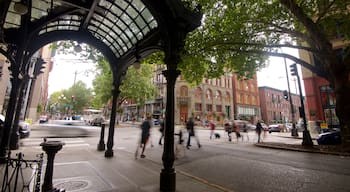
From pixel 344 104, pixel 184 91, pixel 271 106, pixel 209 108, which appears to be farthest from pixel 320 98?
pixel 271 106

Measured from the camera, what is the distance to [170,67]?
15.4 ft

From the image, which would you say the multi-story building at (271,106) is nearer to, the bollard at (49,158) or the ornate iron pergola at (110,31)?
the ornate iron pergola at (110,31)

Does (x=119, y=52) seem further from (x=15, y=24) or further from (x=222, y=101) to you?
(x=222, y=101)

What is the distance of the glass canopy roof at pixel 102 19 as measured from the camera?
5680 mm

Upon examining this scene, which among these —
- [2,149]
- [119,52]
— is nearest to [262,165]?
[119,52]

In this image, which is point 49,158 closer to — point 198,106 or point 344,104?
point 344,104

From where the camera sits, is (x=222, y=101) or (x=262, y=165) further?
(x=222, y=101)

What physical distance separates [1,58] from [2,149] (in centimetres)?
Answer: 2203

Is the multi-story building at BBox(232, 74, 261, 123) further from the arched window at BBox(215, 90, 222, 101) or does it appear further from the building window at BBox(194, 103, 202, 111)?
the building window at BBox(194, 103, 202, 111)

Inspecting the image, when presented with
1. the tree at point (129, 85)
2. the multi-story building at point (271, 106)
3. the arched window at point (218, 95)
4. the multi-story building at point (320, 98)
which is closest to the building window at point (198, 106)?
the arched window at point (218, 95)

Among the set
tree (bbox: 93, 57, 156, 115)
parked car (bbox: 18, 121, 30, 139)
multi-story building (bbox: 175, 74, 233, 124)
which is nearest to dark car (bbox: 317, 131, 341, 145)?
parked car (bbox: 18, 121, 30, 139)

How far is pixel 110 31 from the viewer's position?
7477 mm

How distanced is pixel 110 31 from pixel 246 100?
54.2 meters

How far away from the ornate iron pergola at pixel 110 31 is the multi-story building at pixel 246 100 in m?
48.8
